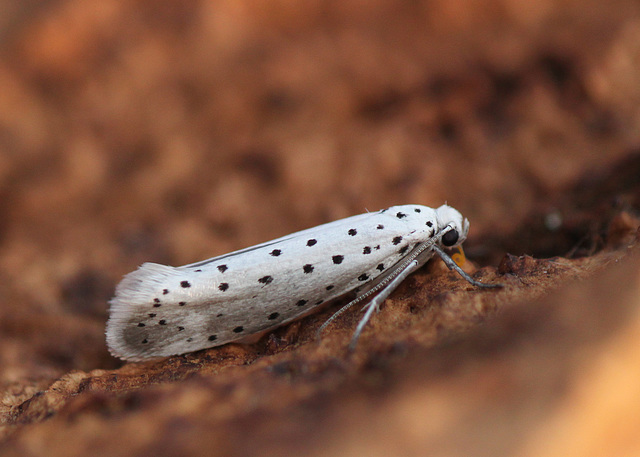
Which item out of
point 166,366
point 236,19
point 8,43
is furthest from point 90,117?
point 166,366

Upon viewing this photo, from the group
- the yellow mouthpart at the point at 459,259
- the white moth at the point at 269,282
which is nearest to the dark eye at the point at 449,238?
the white moth at the point at 269,282

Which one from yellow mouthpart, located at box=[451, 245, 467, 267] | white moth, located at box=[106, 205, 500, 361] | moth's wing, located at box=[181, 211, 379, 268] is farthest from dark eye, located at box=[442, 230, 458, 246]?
moth's wing, located at box=[181, 211, 379, 268]

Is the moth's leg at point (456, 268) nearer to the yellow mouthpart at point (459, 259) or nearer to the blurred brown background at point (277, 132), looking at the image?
the yellow mouthpart at point (459, 259)

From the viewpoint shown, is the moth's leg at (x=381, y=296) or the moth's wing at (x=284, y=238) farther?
the moth's wing at (x=284, y=238)

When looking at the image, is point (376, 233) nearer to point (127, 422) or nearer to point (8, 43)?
point (127, 422)

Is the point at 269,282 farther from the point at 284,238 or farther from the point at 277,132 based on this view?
the point at 277,132

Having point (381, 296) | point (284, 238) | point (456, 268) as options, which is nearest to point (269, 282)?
point (284, 238)

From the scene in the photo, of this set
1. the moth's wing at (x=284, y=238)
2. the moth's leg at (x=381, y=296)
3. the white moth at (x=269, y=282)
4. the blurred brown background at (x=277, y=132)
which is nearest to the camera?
the moth's leg at (x=381, y=296)
